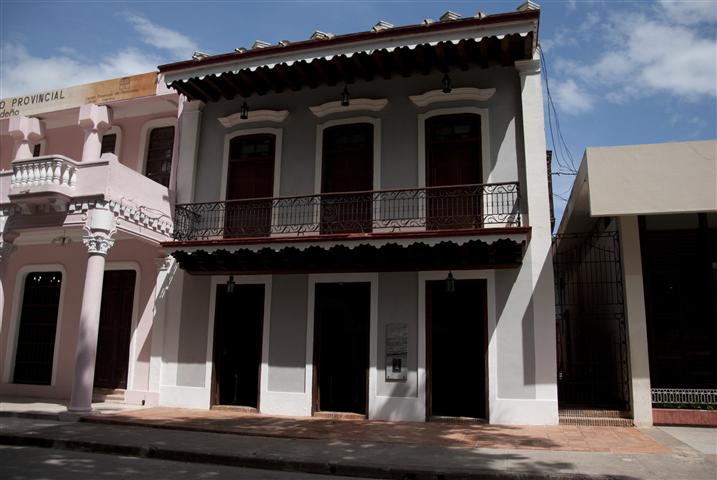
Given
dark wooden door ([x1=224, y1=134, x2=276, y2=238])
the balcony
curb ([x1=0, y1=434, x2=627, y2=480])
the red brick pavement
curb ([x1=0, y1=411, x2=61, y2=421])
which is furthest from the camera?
dark wooden door ([x1=224, y1=134, x2=276, y2=238])

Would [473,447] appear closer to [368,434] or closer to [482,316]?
[368,434]

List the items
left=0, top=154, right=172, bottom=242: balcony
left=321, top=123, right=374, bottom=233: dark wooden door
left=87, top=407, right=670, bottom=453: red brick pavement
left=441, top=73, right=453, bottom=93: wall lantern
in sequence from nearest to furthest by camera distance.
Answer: left=87, top=407, right=670, bottom=453: red brick pavement → left=0, top=154, right=172, bottom=242: balcony → left=441, top=73, right=453, bottom=93: wall lantern → left=321, top=123, right=374, bottom=233: dark wooden door

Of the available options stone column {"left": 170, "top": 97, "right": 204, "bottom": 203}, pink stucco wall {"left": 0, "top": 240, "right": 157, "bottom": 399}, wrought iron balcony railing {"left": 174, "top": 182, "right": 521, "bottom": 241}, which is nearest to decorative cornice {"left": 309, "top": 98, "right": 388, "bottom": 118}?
wrought iron balcony railing {"left": 174, "top": 182, "right": 521, "bottom": 241}

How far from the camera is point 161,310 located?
12.5m

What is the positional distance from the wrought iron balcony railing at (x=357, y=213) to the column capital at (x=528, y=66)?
2.43 metres

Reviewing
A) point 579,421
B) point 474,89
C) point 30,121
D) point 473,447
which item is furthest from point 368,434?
point 30,121

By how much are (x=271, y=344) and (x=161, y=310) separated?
9.53 ft

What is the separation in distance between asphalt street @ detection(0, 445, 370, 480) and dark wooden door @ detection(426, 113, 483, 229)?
589cm

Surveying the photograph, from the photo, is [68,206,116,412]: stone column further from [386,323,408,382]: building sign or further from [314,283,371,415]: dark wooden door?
[386,323,408,382]: building sign

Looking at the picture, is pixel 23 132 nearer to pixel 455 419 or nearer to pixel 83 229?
pixel 83 229

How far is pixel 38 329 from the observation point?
14.0m

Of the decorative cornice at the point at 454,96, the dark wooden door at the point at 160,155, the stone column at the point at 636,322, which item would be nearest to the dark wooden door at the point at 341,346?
the decorative cornice at the point at 454,96

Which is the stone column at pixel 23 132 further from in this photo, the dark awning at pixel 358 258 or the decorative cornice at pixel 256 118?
the dark awning at pixel 358 258

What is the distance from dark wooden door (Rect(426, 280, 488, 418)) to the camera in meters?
10.6
